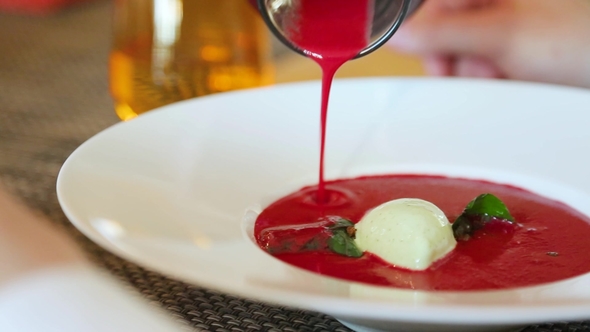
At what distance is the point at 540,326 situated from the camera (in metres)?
0.92

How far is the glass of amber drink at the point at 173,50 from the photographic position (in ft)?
5.90

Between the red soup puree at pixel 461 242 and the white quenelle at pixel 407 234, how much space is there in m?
0.02

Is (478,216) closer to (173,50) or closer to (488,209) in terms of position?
(488,209)

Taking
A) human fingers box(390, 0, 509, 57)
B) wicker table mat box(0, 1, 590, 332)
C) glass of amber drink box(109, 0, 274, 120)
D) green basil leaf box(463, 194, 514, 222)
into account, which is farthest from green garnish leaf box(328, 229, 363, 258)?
human fingers box(390, 0, 509, 57)

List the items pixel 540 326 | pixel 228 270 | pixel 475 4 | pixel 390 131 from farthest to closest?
pixel 475 4 → pixel 390 131 → pixel 540 326 → pixel 228 270

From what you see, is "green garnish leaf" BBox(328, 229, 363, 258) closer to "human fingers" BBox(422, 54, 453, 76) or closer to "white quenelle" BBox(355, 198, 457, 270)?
"white quenelle" BBox(355, 198, 457, 270)

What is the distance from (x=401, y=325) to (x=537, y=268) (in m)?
0.32

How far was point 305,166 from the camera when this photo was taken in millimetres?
1413

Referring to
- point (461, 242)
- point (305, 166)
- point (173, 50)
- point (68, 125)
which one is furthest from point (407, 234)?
point (68, 125)

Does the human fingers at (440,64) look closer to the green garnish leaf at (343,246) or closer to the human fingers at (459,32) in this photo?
the human fingers at (459,32)

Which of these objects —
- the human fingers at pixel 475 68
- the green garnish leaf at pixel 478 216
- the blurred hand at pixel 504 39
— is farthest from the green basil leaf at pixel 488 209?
the human fingers at pixel 475 68

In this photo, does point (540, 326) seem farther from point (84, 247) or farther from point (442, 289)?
point (84, 247)

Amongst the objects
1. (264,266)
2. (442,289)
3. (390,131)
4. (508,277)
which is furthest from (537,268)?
(390,131)

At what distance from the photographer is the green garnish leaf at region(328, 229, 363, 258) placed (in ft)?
3.49
